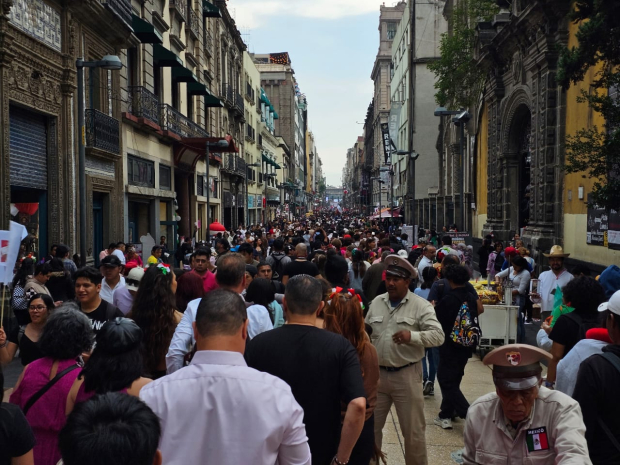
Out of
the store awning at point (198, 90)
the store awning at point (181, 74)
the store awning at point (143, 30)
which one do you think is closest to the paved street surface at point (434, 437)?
the store awning at point (143, 30)

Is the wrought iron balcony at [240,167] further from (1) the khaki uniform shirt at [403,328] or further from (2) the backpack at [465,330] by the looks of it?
(1) the khaki uniform shirt at [403,328]

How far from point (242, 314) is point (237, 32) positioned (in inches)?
1760

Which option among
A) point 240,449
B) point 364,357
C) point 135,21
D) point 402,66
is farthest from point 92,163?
point 402,66

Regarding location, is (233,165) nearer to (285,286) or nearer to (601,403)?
(285,286)

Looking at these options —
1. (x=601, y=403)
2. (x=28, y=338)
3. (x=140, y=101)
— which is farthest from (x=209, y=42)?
(x=601, y=403)

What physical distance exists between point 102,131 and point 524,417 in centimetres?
1674

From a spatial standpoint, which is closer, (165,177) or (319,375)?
(319,375)

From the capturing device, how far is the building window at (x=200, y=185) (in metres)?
33.0

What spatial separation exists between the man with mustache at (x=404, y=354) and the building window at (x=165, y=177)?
21433 mm

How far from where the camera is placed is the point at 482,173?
29.1 meters

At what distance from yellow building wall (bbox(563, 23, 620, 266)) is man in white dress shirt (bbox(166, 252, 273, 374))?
42.3ft

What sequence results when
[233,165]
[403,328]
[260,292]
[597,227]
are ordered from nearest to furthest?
[403,328], [260,292], [597,227], [233,165]

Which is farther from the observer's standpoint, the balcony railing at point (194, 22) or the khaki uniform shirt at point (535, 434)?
the balcony railing at point (194, 22)

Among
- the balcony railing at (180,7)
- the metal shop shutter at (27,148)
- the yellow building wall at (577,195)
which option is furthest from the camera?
the balcony railing at (180,7)
